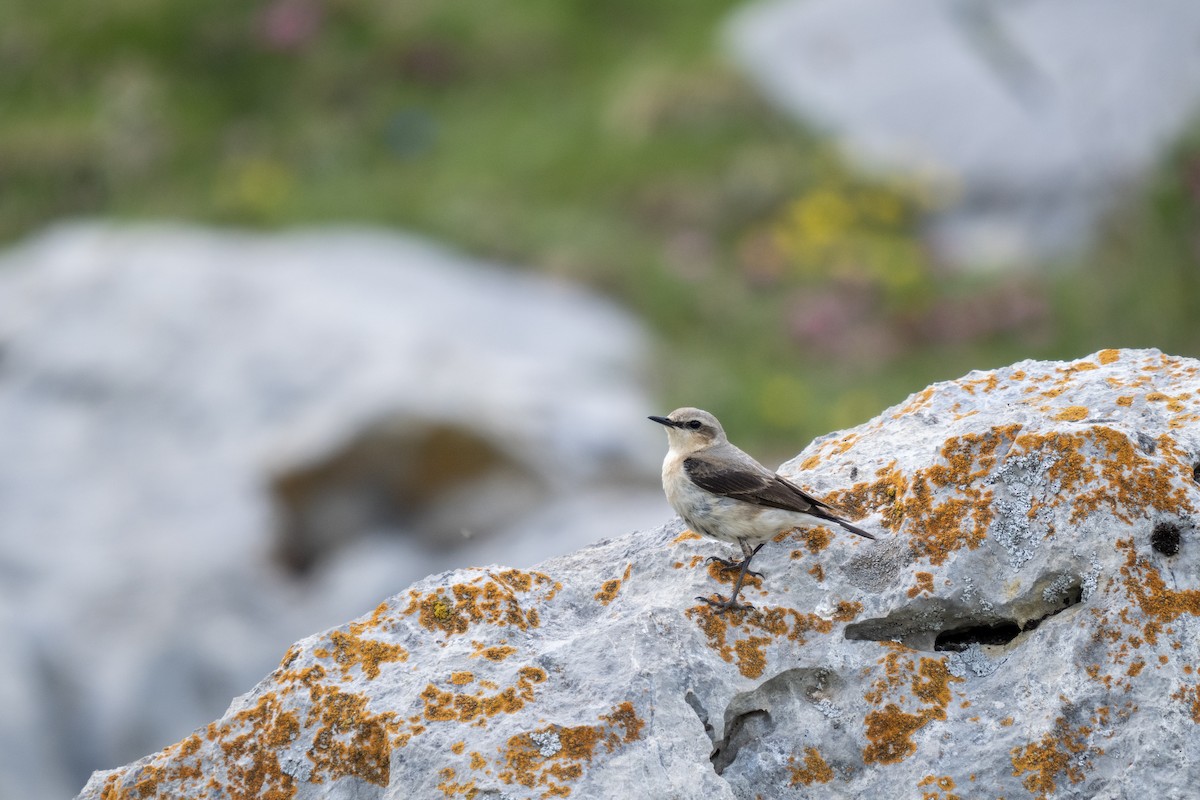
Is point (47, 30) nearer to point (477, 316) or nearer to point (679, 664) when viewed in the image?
point (477, 316)

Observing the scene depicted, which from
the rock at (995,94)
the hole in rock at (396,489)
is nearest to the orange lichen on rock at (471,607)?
the hole in rock at (396,489)

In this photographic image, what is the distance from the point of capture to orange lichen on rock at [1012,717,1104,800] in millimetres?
4273

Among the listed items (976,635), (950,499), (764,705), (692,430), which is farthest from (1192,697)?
(692,430)

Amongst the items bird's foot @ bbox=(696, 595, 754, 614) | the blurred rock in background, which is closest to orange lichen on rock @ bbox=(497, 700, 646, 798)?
bird's foot @ bbox=(696, 595, 754, 614)

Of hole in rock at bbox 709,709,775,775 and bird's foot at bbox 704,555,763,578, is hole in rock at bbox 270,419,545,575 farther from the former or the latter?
hole in rock at bbox 709,709,775,775

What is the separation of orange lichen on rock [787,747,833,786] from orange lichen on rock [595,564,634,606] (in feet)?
3.39

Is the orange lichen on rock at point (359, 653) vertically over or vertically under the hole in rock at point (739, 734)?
over

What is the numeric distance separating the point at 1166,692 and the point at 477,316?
13.9m

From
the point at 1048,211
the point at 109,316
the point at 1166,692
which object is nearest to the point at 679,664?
the point at 1166,692

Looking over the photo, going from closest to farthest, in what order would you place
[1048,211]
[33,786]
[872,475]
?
[872,475], [33,786], [1048,211]

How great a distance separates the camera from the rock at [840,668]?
4352 millimetres

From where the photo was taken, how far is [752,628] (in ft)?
15.8

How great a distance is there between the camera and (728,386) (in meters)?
16.8

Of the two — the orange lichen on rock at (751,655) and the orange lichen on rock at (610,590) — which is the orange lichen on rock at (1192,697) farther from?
the orange lichen on rock at (610,590)
